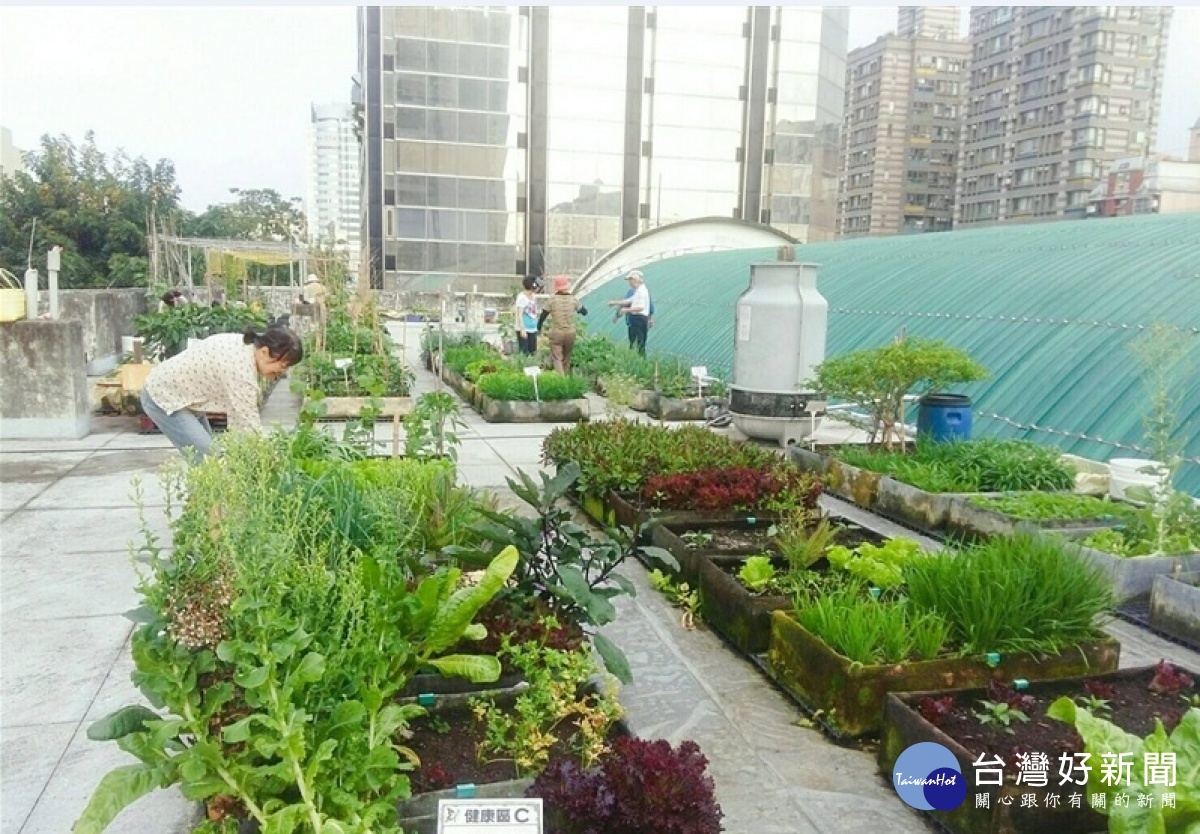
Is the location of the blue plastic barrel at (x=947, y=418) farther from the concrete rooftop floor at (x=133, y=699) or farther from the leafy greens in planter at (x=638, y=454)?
the leafy greens in planter at (x=638, y=454)

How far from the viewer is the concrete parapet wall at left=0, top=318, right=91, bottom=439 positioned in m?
9.07

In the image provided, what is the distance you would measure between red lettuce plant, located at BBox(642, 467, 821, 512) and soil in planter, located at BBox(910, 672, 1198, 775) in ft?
8.11

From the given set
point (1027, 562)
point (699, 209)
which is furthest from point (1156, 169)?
point (1027, 562)

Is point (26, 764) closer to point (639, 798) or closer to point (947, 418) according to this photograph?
point (639, 798)

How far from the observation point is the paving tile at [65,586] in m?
4.77

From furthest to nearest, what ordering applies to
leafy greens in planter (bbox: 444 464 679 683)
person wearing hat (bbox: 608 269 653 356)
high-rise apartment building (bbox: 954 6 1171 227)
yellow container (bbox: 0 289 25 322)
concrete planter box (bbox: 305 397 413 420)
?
1. high-rise apartment building (bbox: 954 6 1171 227)
2. person wearing hat (bbox: 608 269 653 356)
3. concrete planter box (bbox: 305 397 413 420)
4. yellow container (bbox: 0 289 25 322)
5. leafy greens in planter (bbox: 444 464 679 683)

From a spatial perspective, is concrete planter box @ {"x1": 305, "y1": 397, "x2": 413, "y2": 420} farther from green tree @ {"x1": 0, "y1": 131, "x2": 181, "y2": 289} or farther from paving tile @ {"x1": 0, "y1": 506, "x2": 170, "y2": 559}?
green tree @ {"x1": 0, "y1": 131, "x2": 181, "y2": 289}

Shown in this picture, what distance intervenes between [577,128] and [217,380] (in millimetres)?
40690

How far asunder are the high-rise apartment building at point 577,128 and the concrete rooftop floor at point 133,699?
34.3 metres

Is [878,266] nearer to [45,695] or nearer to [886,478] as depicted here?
[886,478]

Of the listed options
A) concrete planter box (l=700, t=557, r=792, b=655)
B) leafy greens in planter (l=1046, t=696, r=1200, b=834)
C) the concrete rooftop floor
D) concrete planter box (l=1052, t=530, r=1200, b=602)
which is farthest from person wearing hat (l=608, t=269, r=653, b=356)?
leafy greens in planter (l=1046, t=696, r=1200, b=834)

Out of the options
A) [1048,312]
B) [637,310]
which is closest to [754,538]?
[1048,312]

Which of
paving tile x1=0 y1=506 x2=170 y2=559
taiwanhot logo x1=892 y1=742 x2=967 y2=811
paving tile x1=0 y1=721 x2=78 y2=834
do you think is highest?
taiwanhot logo x1=892 y1=742 x2=967 y2=811

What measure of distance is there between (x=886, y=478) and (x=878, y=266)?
729 cm
